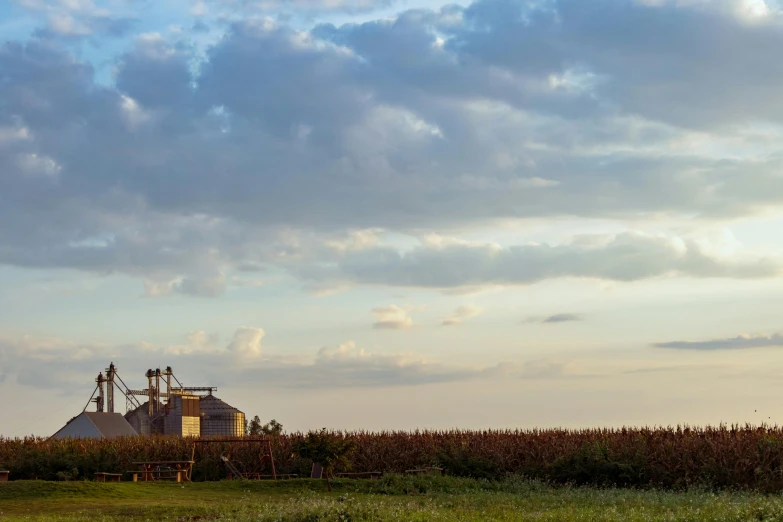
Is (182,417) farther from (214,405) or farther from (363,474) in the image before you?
(363,474)

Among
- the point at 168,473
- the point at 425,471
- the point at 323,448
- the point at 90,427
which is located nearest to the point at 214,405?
the point at 90,427

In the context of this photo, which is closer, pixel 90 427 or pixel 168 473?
pixel 168 473

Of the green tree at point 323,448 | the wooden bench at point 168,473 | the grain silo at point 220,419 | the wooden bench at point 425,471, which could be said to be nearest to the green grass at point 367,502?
the green tree at point 323,448

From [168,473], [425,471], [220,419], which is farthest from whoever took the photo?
[220,419]

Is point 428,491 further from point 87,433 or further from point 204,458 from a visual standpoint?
point 87,433

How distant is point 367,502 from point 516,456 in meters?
19.1

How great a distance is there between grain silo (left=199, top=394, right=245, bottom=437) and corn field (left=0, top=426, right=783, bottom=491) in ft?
91.1

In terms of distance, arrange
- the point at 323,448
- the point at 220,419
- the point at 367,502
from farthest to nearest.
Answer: the point at 220,419
the point at 323,448
the point at 367,502

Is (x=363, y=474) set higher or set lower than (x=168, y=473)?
lower

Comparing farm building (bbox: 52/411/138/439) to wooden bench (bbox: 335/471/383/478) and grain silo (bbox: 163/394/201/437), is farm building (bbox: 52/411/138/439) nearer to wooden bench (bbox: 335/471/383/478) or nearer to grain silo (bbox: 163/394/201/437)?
grain silo (bbox: 163/394/201/437)

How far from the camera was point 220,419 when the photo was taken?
246 feet

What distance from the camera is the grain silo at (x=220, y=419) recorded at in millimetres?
74312

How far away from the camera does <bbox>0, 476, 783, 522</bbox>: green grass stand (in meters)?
18.6

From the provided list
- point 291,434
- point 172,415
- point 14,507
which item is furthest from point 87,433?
point 14,507
